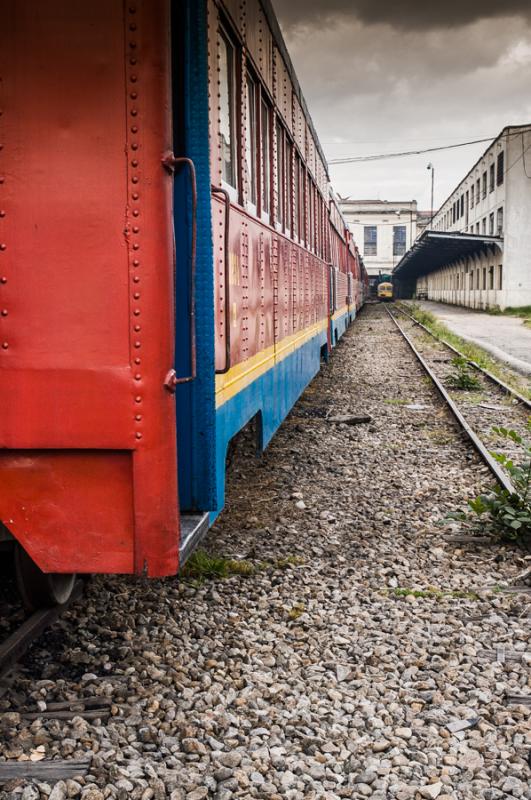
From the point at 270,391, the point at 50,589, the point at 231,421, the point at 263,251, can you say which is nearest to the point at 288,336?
the point at 270,391

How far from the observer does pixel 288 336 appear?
6871 mm

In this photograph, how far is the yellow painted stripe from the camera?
12.6 ft

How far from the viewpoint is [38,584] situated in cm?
353

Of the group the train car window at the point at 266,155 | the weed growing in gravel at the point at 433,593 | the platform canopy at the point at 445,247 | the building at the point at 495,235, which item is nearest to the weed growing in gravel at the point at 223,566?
the weed growing in gravel at the point at 433,593

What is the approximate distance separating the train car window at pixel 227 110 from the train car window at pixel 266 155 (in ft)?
3.02

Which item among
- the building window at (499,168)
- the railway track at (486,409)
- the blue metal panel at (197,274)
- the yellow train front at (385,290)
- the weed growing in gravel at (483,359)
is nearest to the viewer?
the blue metal panel at (197,274)

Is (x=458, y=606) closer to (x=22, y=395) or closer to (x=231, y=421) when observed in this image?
(x=231, y=421)

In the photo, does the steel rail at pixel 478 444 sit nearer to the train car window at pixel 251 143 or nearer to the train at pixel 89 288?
the train car window at pixel 251 143

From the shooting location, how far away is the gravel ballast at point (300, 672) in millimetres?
2750

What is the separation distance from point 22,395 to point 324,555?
2.78 metres

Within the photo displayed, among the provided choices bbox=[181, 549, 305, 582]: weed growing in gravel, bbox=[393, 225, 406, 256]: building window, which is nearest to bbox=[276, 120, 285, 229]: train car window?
bbox=[181, 549, 305, 582]: weed growing in gravel

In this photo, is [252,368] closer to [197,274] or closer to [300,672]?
[197,274]

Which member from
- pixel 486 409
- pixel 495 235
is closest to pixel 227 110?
pixel 486 409

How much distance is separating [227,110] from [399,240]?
88.7m
